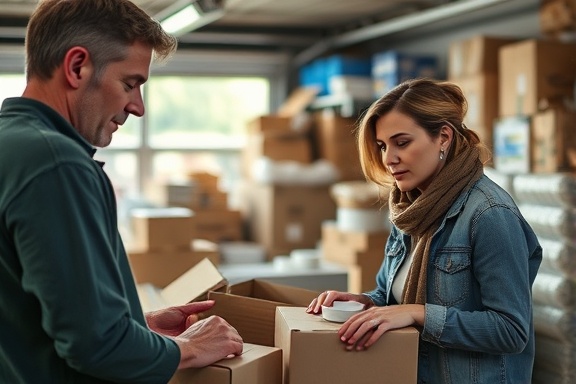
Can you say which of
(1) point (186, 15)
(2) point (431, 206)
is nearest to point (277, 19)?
(1) point (186, 15)

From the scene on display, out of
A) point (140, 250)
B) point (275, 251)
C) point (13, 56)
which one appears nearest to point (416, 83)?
point (140, 250)

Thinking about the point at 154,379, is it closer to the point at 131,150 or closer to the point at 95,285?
the point at 95,285

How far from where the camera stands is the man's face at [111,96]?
1393 millimetres

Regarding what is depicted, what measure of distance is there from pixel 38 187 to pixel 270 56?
6233mm

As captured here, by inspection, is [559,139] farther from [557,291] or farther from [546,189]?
[557,291]

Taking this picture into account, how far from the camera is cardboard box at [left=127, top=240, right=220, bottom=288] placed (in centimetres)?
421

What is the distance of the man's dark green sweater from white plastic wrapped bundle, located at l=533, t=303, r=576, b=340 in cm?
258

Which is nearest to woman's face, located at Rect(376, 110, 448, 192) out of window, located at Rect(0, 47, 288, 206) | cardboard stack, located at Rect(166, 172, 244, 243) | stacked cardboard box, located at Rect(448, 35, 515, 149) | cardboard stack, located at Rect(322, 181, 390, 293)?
stacked cardboard box, located at Rect(448, 35, 515, 149)

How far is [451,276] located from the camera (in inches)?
72.1

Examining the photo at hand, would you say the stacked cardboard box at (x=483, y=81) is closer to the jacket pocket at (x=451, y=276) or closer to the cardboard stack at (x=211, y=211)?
the cardboard stack at (x=211, y=211)

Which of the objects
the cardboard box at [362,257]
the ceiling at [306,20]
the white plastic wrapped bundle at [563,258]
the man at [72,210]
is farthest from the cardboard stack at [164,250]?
the man at [72,210]

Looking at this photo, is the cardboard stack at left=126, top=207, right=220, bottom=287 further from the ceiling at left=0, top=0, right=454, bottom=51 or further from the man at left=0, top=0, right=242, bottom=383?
the man at left=0, top=0, right=242, bottom=383

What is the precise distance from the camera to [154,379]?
4.49 feet

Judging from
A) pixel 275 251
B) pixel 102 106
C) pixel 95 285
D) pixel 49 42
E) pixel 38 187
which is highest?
pixel 49 42
